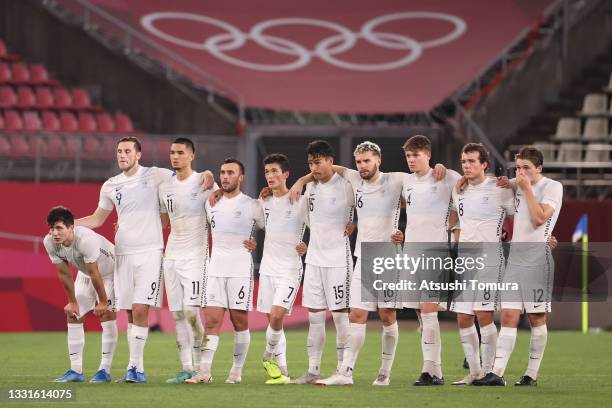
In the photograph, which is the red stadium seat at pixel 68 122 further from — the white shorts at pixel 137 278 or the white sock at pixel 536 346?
the white sock at pixel 536 346

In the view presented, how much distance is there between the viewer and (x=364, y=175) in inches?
448

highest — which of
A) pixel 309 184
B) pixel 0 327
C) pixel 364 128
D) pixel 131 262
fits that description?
pixel 364 128

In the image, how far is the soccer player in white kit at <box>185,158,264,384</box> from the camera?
11633 mm

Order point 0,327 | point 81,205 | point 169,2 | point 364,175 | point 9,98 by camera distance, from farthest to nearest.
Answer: point 9,98
point 169,2
point 81,205
point 0,327
point 364,175

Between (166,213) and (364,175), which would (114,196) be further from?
(364,175)

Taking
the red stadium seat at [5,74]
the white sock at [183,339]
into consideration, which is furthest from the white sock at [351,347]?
the red stadium seat at [5,74]

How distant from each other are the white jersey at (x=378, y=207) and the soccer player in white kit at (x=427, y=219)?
128 mm

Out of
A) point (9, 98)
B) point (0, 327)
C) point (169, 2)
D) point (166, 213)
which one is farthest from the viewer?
point (9, 98)

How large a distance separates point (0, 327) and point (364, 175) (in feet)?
36.5

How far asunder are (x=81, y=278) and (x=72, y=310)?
21.8 inches

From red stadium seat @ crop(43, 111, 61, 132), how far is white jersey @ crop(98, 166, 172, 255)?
43.9 feet

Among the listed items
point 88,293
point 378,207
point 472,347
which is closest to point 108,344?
point 88,293

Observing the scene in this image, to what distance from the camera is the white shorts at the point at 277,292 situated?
1160 centimetres

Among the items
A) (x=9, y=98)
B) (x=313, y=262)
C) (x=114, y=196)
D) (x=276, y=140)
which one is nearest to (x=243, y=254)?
(x=313, y=262)
